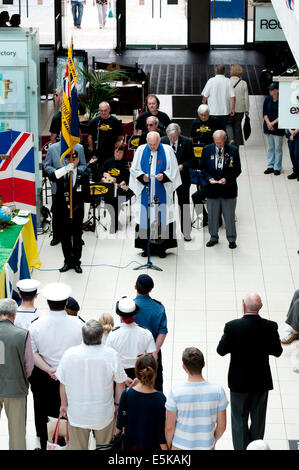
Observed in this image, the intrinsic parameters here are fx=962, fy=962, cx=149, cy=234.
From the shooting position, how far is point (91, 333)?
23.2ft

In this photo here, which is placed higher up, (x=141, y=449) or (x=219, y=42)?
(x=219, y=42)

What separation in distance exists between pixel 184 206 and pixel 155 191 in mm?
1048

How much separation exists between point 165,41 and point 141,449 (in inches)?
748

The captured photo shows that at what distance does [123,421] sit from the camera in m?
6.77

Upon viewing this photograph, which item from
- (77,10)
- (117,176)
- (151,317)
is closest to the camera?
(151,317)

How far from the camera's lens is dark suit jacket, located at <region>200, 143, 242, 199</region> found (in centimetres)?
1279

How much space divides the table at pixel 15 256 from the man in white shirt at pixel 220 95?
5.25 metres

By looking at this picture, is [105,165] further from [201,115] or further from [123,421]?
[123,421]

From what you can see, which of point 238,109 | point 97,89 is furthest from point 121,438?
point 97,89

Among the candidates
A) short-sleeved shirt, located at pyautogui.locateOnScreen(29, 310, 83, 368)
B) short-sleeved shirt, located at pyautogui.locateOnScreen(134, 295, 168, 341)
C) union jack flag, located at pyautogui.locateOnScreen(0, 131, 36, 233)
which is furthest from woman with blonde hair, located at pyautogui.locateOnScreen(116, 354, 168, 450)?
union jack flag, located at pyautogui.locateOnScreen(0, 131, 36, 233)

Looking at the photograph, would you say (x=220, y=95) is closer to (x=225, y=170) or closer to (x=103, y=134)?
(x=103, y=134)

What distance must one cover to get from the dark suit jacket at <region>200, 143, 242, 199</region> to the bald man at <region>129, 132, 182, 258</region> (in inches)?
17.3

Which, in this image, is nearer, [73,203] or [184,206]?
[73,203]
